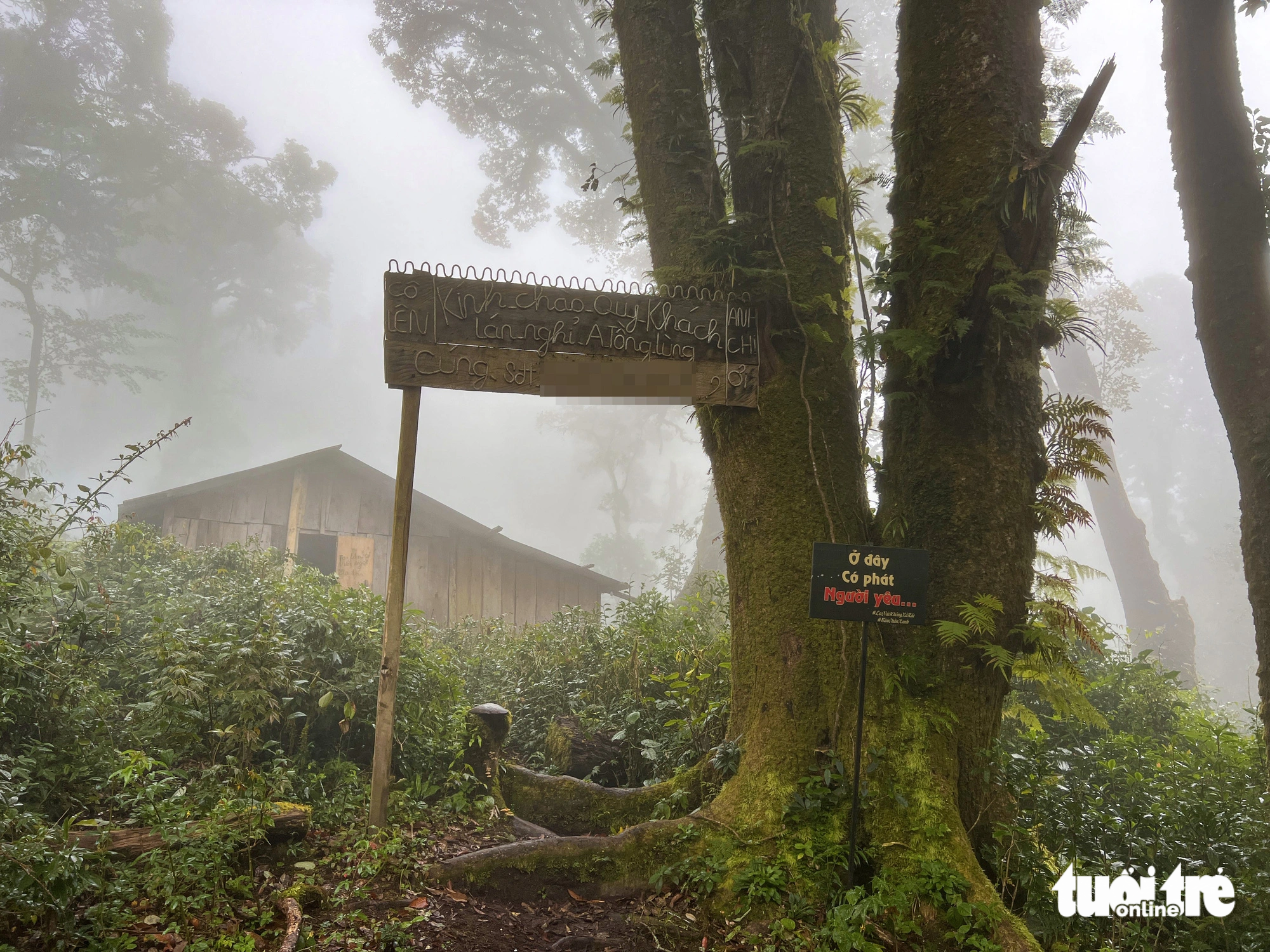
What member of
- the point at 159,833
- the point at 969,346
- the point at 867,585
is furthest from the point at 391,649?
the point at 969,346

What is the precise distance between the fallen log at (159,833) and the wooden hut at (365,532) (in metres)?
10.6

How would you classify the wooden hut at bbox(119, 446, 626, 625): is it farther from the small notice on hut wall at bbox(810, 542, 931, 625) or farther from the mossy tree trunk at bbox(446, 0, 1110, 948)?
the small notice on hut wall at bbox(810, 542, 931, 625)

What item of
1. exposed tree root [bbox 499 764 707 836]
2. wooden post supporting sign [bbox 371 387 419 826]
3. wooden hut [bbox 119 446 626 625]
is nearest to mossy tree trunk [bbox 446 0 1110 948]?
exposed tree root [bbox 499 764 707 836]

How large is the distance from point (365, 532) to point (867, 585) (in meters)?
14.1

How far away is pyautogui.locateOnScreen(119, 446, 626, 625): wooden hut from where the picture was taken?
585 inches

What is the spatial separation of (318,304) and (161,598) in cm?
6431

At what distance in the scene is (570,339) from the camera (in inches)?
186

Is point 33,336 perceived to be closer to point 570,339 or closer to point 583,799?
point 570,339

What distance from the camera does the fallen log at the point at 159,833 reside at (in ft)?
11.4

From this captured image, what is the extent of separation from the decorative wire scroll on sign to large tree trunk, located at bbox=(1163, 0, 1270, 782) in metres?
3.87

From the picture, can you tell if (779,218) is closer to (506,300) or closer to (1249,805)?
(506,300)

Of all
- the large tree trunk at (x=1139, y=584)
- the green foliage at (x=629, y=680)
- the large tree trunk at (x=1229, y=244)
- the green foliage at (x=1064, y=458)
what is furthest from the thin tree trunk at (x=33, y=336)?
the large tree trunk at (x=1139, y=584)

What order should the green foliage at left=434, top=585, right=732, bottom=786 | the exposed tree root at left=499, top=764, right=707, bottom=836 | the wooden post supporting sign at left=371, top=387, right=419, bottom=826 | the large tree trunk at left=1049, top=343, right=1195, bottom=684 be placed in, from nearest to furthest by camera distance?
the wooden post supporting sign at left=371, top=387, right=419, bottom=826, the exposed tree root at left=499, top=764, right=707, bottom=836, the green foliage at left=434, top=585, right=732, bottom=786, the large tree trunk at left=1049, top=343, right=1195, bottom=684

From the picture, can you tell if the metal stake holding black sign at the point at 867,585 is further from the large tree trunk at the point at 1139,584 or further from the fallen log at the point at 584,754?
the large tree trunk at the point at 1139,584
